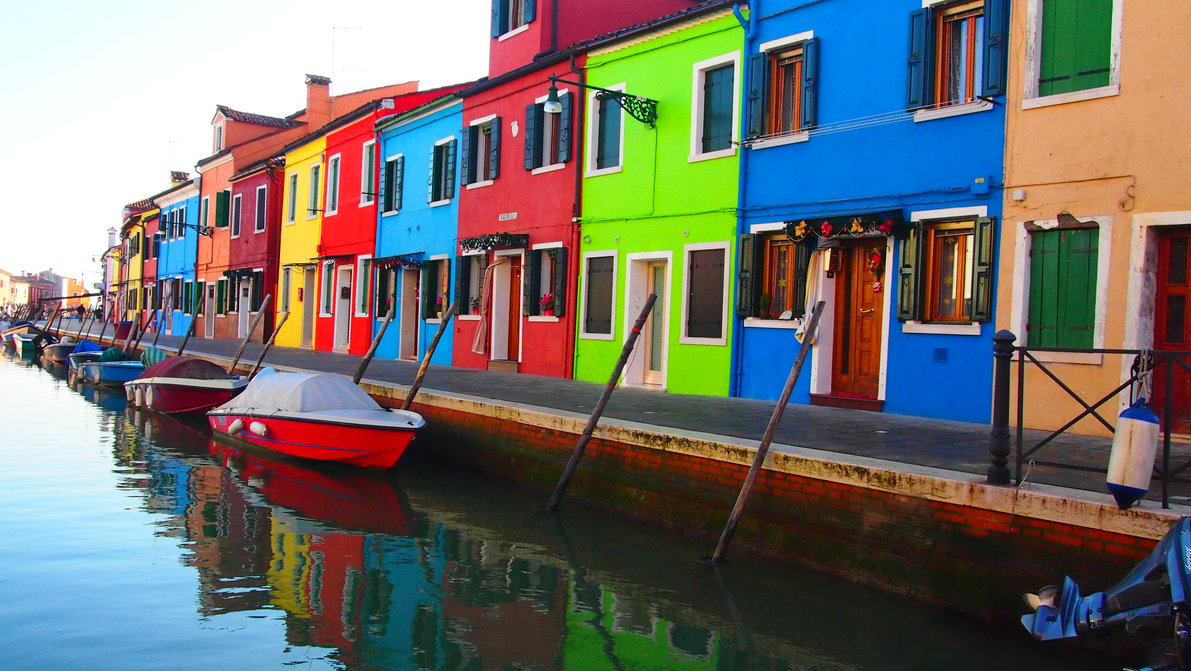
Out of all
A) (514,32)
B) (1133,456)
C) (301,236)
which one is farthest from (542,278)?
(301,236)

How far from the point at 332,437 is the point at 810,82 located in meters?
7.72

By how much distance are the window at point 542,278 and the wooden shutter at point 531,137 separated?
1.65 metres

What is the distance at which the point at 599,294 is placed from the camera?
16.2 m

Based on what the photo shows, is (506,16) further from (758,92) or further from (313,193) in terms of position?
(313,193)

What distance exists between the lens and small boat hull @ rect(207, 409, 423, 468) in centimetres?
1227

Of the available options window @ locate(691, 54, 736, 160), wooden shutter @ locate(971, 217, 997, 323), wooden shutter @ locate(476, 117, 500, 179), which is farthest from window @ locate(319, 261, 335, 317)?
wooden shutter @ locate(971, 217, 997, 323)

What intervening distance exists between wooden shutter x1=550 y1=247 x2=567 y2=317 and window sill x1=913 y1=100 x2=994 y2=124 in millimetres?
7148

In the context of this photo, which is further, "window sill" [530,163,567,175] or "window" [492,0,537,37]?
"window" [492,0,537,37]

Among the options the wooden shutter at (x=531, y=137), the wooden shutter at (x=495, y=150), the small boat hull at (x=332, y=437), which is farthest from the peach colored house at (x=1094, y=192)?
the wooden shutter at (x=495, y=150)

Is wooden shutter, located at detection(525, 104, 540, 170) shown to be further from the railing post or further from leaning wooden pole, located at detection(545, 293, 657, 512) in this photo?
the railing post

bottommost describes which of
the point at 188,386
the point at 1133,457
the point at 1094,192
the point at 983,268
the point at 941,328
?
the point at 188,386

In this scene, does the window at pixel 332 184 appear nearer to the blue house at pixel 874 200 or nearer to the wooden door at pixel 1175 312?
the blue house at pixel 874 200

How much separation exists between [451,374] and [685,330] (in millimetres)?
5076

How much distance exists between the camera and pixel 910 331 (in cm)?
1114
